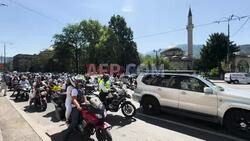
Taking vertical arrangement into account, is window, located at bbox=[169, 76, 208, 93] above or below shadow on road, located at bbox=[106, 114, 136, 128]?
above

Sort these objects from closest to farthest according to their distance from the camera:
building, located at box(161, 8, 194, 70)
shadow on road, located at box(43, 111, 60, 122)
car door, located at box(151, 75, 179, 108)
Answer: car door, located at box(151, 75, 179, 108), shadow on road, located at box(43, 111, 60, 122), building, located at box(161, 8, 194, 70)

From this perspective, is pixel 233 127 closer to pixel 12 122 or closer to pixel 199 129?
pixel 199 129

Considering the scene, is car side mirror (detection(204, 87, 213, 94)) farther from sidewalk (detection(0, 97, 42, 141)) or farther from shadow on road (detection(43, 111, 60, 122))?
shadow on road (detection(43, 111, 60, 122))

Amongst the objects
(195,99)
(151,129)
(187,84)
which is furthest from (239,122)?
(151,129)

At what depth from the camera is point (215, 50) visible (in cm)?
4953

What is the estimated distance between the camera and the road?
5520 mm

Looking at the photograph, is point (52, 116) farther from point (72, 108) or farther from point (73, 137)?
point (72, 108)

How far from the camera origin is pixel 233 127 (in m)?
5.63

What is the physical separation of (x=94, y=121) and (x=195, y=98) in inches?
139

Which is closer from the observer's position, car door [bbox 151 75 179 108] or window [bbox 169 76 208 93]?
window [bbox 169 76 208 93]

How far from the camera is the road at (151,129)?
18.1ft

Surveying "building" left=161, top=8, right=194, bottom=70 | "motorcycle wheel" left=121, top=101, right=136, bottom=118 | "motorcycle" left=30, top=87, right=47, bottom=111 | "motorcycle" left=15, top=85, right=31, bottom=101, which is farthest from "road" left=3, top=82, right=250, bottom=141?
"building" left=161, top=8, right=194, bottom=70

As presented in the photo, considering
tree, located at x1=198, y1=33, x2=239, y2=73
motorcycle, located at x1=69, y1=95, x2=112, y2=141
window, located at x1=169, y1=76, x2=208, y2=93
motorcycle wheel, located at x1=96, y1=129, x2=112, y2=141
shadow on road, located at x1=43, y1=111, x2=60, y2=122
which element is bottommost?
shadow on road, located at x1=43, y1=111, x2=60, y2=122

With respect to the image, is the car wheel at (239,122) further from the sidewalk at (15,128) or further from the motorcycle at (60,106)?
the sidewalk at (15,128)
